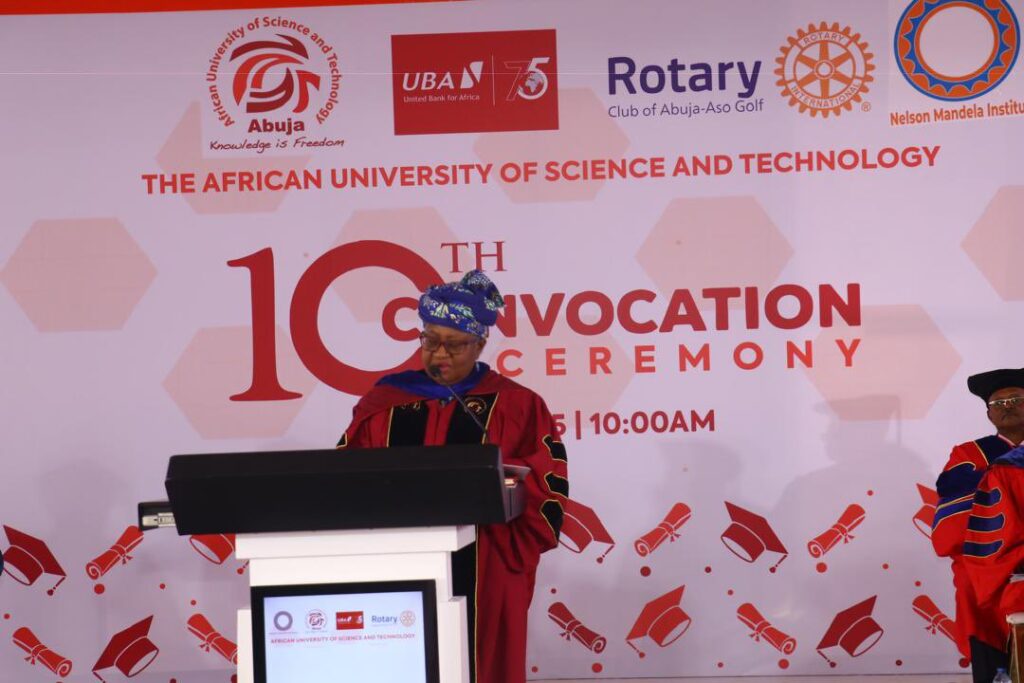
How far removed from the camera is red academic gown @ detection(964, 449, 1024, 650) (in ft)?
14.2

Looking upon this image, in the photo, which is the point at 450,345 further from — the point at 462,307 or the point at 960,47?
the point at 960,47

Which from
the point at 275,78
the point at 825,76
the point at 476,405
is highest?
the point at 275,78

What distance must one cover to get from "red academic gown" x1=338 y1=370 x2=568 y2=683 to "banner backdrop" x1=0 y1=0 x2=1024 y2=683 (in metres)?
1.82

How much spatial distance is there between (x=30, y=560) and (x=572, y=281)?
258 centimetres

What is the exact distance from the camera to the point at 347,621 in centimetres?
264

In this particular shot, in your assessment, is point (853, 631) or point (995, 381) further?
point (853, 631)

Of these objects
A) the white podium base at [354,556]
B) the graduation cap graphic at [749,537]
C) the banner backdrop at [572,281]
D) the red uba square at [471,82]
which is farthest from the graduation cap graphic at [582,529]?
the white podium base at [354,556]

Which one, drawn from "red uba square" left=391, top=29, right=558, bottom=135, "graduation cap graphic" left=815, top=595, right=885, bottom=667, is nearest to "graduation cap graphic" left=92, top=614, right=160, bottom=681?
"red uba square" left=391, top=29, right=558, bottom=135

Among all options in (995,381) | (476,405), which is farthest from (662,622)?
(476,405)

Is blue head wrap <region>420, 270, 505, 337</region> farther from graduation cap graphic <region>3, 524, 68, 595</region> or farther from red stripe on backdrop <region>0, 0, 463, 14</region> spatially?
graduation cap graphic <region>3, 524, 68, 595</region>

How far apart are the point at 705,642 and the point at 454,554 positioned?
233cm

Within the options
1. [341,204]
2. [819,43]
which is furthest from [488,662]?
[819,43]

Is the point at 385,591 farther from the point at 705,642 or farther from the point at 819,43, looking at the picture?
the point at 819,43

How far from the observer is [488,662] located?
334 centimetres
